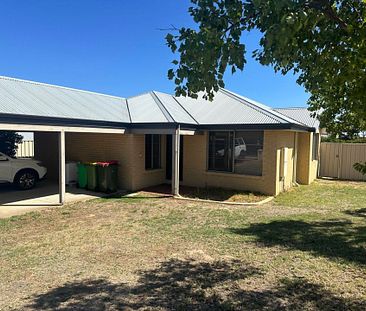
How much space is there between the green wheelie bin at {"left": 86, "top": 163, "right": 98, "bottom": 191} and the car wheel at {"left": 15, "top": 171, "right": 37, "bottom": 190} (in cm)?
228

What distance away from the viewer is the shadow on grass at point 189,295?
4090 millimetres

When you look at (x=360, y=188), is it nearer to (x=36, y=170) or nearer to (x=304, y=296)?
(x=304, y=296)

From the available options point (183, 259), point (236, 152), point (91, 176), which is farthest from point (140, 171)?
point (183, 259)

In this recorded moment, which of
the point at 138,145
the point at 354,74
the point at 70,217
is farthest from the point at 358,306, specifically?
the point at 138,145

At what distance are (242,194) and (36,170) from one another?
27.9ft

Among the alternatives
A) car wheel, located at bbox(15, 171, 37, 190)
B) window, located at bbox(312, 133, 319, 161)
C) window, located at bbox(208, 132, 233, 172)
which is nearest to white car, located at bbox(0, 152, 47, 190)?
car wheel, located at bbox(15, 171, 37, 190)

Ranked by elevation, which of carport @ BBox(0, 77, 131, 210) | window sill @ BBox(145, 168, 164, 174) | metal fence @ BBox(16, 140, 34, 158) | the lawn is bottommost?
the lawn

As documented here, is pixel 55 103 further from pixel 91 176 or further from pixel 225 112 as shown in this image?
pixel 225 112

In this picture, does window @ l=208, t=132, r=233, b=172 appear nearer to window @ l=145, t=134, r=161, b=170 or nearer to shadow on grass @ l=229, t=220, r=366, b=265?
window @ l=145, t=134, r=161, b=170

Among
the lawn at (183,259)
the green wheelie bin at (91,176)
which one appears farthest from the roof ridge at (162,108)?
the lawn at (183,259)

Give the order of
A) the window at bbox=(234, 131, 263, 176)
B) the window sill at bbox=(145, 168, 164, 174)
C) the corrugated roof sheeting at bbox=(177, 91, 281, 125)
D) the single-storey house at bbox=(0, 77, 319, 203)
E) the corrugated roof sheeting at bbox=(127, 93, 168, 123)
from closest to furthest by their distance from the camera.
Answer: the single-storey house at bbox=(0, 77, 319, 203) → the corrugated roof sheeting at bbox=(177, 91, 281, 125) → the window at bbox=(234, 131, 263, 176) → the corrugated roof sheeting at bbox=(127, 93, 168, 123) → the window sill at bbox=(145, 168, 164, 174)

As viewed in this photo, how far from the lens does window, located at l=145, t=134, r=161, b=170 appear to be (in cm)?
1426

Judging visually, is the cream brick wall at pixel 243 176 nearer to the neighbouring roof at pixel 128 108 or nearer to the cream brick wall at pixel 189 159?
the cream brick wall at pixel 189 159

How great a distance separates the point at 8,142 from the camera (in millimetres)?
20953
